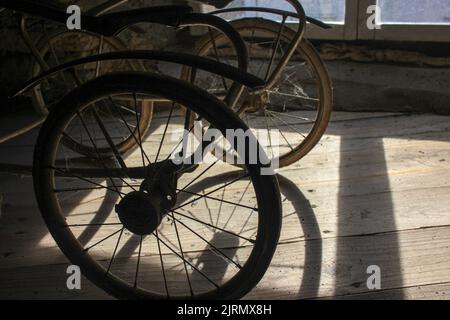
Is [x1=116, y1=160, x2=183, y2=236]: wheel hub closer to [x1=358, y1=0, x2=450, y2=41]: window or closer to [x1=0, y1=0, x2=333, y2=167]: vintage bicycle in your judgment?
[x1=0, y1=0, x2=333, y2=167]: vintage bicycle

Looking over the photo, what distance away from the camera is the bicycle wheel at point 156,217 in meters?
1.19

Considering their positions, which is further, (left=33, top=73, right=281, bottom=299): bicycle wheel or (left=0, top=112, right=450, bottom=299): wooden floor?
(left=0, top=112, right=450, bottom=299): wooden floor

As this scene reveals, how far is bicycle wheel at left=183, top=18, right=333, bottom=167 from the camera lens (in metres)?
1.85

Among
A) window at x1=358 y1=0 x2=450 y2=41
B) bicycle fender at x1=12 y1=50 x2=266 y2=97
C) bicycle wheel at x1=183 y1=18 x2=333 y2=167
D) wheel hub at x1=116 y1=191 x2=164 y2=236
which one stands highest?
window at x1=358 y1=0 x2=450 y2=41

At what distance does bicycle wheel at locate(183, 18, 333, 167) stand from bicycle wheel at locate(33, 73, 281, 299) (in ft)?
0.95

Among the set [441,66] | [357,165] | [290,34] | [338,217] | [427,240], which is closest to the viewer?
[427,240]

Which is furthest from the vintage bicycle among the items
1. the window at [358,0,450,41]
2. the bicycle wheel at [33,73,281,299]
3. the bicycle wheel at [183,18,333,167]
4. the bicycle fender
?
the window at [358,0,450,41]

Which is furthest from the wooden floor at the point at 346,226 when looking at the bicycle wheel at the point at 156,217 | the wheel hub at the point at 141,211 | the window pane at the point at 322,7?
the window pane at the point at 322,7

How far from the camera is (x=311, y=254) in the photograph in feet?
5.13

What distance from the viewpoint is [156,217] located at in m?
1.29

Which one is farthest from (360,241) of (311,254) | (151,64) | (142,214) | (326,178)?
(151,64)

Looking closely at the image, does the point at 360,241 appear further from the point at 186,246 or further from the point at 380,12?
the point at 380,12

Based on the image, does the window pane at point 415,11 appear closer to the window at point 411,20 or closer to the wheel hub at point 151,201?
the window at point 411,20

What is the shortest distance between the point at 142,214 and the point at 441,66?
185 cm
